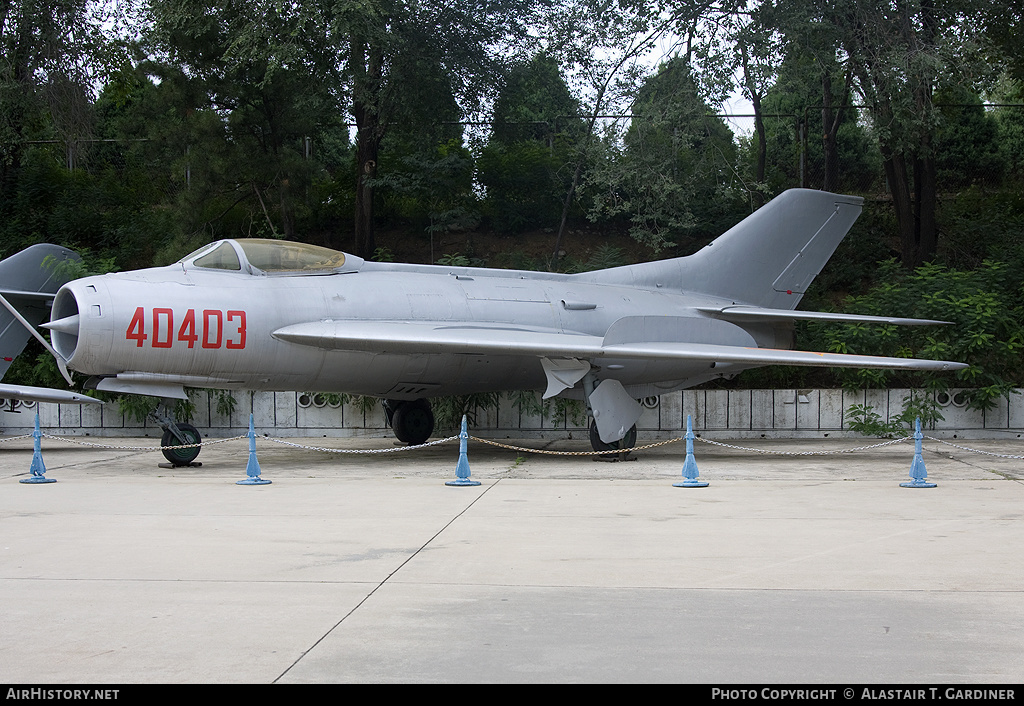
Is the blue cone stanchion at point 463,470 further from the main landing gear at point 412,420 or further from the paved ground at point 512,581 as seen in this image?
the main landing gear at point 412,420

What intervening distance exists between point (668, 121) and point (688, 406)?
18.0ft

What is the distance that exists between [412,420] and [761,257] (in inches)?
265

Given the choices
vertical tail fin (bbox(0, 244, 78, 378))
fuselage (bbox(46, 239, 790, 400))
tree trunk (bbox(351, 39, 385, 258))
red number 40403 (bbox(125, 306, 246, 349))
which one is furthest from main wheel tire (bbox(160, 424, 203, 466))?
tree trunk (bbox(351, 39, 385, 258))

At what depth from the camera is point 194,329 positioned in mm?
11297

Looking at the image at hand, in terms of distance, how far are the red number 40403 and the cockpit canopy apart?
0.87m

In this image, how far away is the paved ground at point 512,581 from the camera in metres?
3.96

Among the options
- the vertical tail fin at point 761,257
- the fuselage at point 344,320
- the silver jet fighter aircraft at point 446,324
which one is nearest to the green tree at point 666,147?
the vertical tail fin at point 761,257

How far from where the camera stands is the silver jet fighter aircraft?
11320 mm

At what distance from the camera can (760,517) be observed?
7902 millimetres

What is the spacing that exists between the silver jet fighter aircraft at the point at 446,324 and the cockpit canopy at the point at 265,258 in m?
0.02

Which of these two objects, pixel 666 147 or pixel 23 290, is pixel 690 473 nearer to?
pixel 666 147

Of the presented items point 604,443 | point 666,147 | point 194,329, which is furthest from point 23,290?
point 666,147

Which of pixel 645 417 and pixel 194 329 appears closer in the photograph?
pixel 194 329

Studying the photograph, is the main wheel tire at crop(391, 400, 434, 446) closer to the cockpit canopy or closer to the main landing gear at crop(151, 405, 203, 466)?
the cockpit canopy
